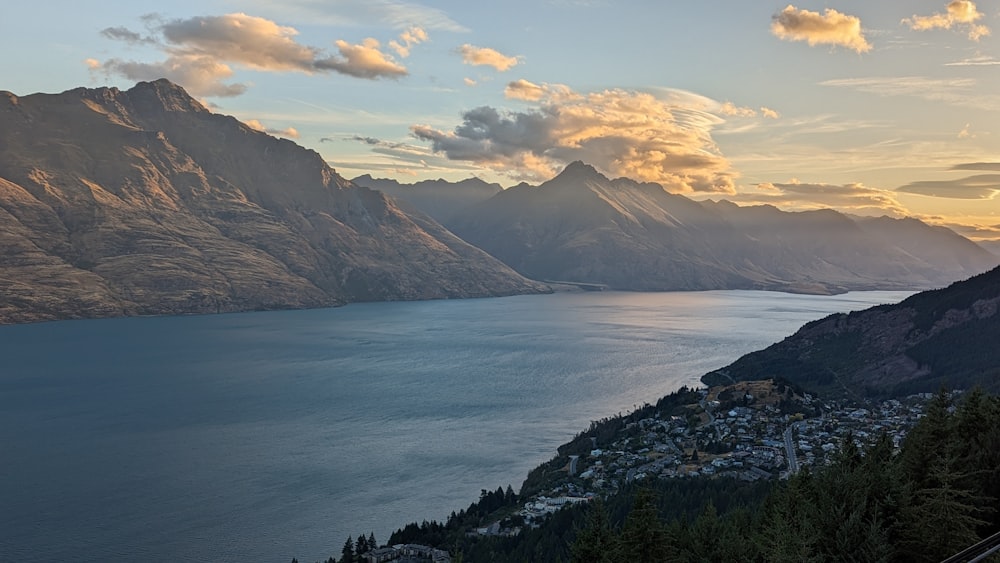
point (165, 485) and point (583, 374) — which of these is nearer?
point (165, 485)

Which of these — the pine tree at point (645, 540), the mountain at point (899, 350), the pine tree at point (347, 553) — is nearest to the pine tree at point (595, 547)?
the pine tree at point (645, 540)

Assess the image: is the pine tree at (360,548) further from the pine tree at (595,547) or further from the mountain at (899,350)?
the mountain at (899,350)

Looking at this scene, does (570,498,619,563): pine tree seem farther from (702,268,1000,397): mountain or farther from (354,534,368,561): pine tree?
(702,268,1000,397): mountain

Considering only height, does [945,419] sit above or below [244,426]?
above

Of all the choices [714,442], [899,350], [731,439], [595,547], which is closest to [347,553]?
[595,547]

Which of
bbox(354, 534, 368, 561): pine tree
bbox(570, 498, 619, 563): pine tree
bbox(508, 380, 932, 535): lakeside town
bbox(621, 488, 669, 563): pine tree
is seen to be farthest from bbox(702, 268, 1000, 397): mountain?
bbox(570, 498, 619, 563): pine tree

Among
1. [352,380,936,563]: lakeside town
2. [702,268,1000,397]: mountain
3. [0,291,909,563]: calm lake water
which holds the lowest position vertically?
[0,291,909,563]: calm lake water

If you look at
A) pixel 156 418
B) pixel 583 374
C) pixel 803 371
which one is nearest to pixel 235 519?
pixel 156 418

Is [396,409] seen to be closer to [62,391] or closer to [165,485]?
[165,485]
